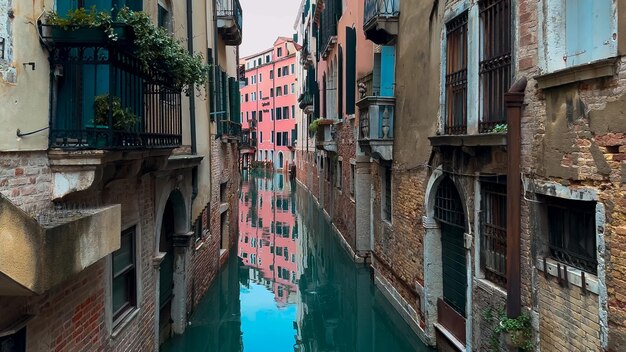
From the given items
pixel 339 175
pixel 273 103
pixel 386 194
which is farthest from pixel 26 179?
pixel 273 103

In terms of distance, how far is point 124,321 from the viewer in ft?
19.4

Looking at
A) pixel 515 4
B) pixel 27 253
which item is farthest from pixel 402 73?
pixel 27 253

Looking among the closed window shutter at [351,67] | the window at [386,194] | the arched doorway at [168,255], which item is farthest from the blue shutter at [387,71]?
the arched doorway at [168,255]

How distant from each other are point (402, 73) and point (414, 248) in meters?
3.29

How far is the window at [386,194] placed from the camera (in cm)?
1177

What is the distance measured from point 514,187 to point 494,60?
5.48 feet

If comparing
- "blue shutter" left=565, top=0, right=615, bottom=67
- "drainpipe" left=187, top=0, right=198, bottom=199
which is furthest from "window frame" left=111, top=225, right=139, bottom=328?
"blue shutter" left=565, top=0, right=615, bottom=67

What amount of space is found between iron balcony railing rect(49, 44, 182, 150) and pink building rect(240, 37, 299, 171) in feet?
143

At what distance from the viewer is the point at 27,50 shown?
12.2 ft

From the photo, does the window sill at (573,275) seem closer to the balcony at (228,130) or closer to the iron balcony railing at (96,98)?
the iron balcony railing at (96,98)

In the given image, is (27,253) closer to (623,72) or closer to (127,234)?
(127,234)

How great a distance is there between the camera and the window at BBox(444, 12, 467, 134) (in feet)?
23.3

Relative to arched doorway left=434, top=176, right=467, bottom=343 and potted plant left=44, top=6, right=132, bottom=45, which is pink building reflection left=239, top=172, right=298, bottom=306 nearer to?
arched doorway left=434, top=176, right=467, bottom=343

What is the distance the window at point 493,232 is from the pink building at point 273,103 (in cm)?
4278
